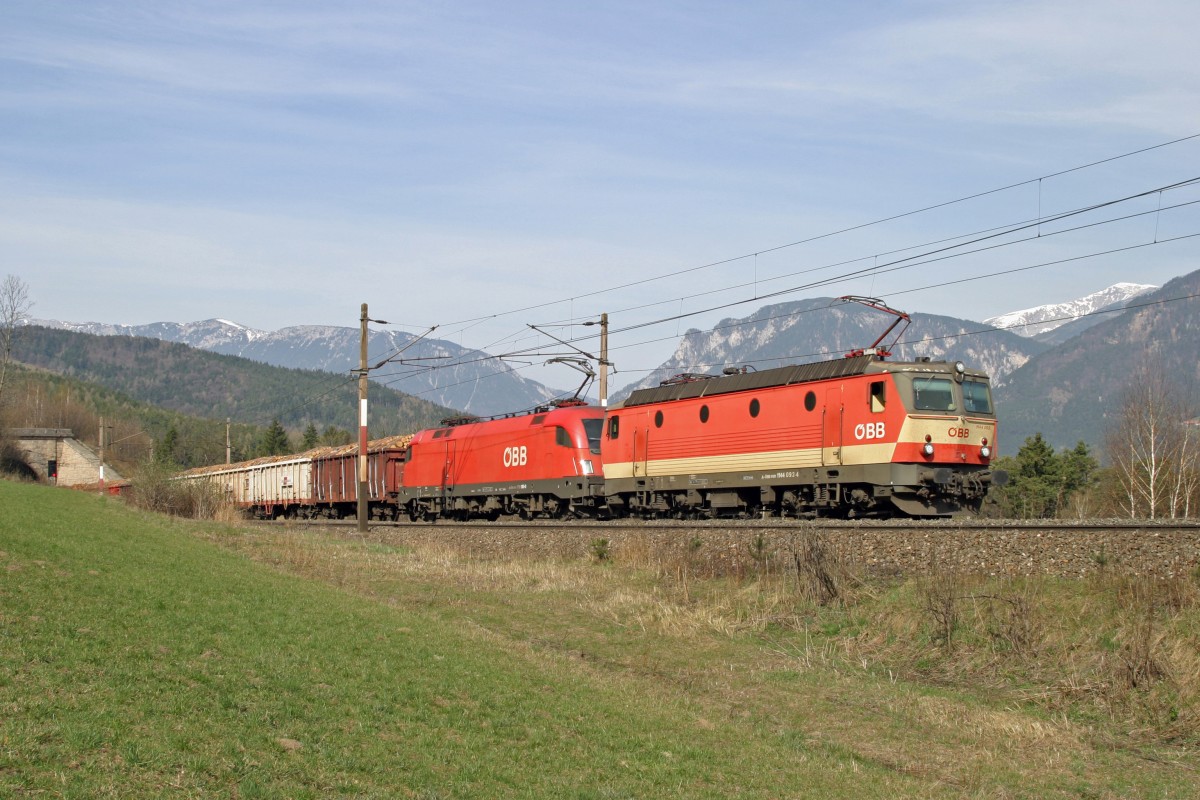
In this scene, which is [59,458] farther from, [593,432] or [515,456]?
[593,432]

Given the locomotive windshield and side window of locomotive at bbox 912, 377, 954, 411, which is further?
the locomotive windshield

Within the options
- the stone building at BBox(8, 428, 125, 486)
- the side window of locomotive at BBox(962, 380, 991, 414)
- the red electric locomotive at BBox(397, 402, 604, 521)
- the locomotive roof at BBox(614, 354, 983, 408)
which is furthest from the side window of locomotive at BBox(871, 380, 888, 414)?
the stone building at BBox(8, 428, 125, 486)

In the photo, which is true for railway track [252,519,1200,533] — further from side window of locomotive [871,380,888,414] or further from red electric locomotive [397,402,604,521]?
red electric locomotive [397,402,604,521]

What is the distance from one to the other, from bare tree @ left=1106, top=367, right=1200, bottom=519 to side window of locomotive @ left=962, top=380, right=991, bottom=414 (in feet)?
68.7

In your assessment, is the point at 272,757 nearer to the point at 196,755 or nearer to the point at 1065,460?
the point at 196,755

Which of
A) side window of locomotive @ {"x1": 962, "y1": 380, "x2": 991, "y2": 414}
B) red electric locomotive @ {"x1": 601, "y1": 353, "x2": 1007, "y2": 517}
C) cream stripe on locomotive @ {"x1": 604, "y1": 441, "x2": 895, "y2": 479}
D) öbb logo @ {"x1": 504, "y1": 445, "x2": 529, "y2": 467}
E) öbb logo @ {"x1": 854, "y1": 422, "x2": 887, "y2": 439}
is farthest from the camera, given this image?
öbb logo @ {"x1": 504, "y1": 445, "x2": 529, "y2": 467}

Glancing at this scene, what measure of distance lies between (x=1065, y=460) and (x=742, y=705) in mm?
61353

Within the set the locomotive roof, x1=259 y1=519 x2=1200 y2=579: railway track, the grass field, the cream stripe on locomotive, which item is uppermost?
the locomotive roof

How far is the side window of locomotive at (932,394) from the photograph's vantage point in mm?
25797

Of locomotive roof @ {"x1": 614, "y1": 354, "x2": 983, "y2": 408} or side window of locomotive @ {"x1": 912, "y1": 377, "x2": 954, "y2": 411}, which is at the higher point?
locomotive roof @ {"x1": 614, "y1": 354, "x2": 983, "y2": 408}

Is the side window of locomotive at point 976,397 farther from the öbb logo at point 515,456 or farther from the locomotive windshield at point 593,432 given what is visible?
the öbb logo at point 515,456

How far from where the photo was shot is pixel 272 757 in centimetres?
902

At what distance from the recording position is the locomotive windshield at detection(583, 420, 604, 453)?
3747cm

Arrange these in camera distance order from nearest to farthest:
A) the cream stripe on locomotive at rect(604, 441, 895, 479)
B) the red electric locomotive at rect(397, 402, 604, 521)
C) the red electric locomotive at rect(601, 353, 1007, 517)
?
the red electric locomotive at rect(601, 353, 1007, 517)
the cream stripe on locomotive at rect(604, 441, 895, 479)
the red electric locomotive at rect(397, 402, 604, 521)
